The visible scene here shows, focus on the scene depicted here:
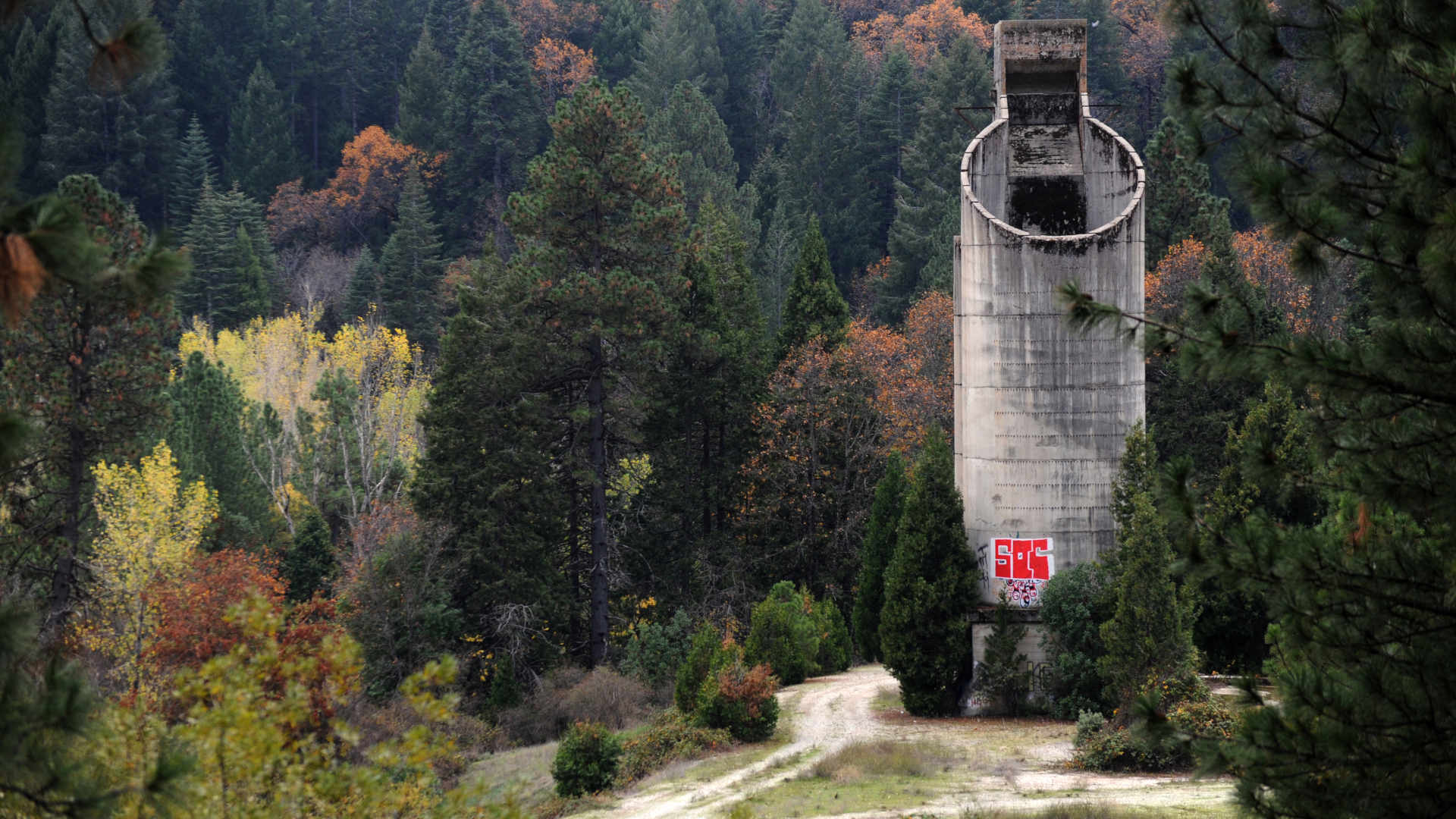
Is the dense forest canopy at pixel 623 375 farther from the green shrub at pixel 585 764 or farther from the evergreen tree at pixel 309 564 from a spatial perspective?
the green shrub at pixel 585 764

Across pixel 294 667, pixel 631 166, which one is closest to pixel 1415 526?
pixel 294 667

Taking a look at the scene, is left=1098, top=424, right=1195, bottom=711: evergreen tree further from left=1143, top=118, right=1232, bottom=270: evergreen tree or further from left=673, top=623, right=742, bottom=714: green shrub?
left=1143, top=118, right=1232, bottom=270: evergreen tree

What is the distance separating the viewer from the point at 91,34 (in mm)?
6355

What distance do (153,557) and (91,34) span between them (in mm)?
29016

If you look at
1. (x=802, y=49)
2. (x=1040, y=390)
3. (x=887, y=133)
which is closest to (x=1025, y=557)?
(x=1040, y=390)

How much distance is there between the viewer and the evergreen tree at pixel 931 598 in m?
25.2

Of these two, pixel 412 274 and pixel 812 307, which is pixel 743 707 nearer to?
pixel 812 307

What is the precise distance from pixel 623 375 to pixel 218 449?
40.1 ft

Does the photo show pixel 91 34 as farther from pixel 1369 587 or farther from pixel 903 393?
pixel 903 393

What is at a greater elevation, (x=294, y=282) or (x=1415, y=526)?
(x=294, y=282)

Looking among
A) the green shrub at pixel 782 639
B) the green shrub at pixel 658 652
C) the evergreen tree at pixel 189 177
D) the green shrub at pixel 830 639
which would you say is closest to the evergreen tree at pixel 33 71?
the evergreen tree at pixel 189 177

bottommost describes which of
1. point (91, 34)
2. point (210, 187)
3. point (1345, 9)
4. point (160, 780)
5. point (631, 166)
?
point (160, 780)

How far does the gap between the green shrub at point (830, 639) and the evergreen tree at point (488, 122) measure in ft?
137

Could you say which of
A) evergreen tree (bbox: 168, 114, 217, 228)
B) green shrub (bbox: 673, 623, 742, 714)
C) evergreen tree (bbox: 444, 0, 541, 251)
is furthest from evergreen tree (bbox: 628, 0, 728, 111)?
green shrub (bbox: 673, 623, 742, 714)
